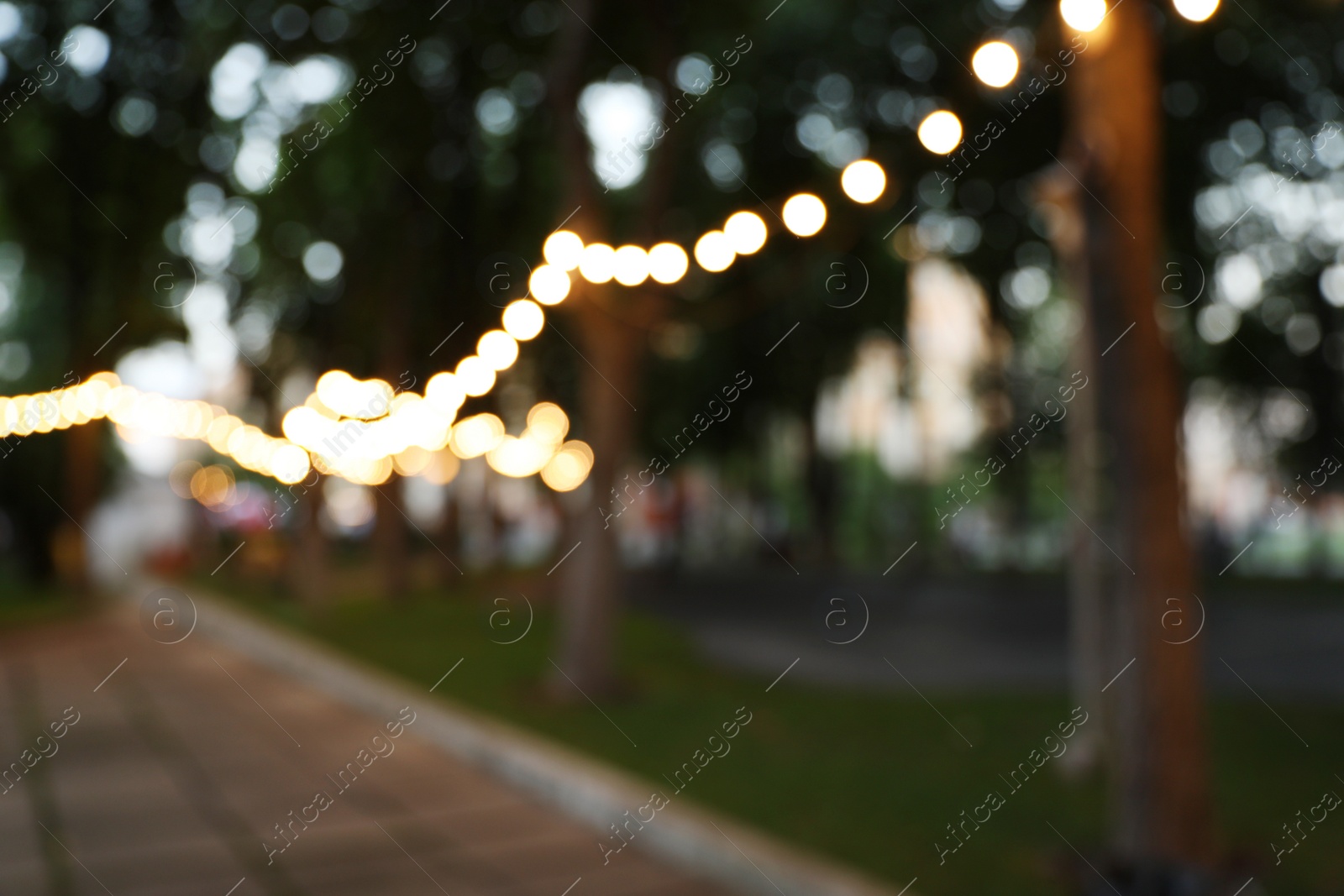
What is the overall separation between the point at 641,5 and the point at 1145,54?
18.3 ft

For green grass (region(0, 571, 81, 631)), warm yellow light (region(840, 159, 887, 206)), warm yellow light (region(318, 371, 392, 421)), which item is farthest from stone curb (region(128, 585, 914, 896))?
green grass (region(0, 571, 81, 631))

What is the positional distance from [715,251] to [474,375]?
351 cm

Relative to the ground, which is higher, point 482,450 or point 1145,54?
point 1145,54

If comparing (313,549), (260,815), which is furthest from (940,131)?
(313,549)

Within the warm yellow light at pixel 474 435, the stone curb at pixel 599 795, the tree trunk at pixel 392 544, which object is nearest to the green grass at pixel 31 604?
the tree trunk at pixel 392 544

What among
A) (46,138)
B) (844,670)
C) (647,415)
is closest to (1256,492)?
(647,415)

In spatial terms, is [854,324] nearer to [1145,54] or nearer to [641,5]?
[641,5]

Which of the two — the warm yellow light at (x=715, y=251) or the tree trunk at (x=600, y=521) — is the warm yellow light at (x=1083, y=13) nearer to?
the warm yellow light at (x=715, y=251)

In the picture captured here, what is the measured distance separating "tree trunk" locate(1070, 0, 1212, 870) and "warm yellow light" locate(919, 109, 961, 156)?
2.49 feet

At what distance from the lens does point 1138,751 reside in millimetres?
4977

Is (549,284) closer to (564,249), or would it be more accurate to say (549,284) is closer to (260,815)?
(564,249)

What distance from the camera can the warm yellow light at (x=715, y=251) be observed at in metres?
5.88

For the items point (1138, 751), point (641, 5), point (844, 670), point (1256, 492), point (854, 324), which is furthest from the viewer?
point (1256, 492)

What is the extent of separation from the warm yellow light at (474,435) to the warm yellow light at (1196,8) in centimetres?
1584
